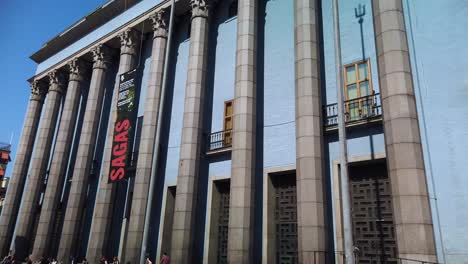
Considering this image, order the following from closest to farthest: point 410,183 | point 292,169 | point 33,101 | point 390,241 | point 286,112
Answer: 1. point 410,183
2. point 390,241
3. point 292,169
4. point 286,112
5. point 33,101

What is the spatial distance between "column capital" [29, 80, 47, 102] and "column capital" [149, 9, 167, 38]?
16723mm

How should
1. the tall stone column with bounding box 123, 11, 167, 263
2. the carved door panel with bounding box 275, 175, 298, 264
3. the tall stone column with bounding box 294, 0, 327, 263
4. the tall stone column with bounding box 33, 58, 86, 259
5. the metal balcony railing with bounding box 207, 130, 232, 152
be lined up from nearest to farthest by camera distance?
the tall stone column with bounding box 294, 0, 327, 263 → the carved door panel with bounding box 275, 175, 298, 264 → the metal balcony railing with bounding box 207, 130, 232, 152 → the tall stone column with bounding box 123, 11, 167, 263 → the tall stone column with bounding box 33, 58, 86, 259

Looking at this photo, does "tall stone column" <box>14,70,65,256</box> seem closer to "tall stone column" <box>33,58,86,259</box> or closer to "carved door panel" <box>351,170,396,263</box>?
"tall stone column" <box>33,58,86,259</box>

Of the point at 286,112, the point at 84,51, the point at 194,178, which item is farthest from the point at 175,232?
the point at 84,51

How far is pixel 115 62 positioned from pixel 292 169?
19.1m

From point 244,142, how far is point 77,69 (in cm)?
1943

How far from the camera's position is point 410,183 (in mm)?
11672

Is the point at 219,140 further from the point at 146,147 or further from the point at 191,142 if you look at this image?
the point at 146,147

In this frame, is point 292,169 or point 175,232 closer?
point 292,169

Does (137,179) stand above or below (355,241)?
above

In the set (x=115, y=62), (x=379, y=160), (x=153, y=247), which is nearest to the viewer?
(x=379, y=160)

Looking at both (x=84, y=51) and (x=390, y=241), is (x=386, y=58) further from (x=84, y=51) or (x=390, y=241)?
(x=84, y=51)

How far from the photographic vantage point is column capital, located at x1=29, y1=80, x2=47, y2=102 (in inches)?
1335

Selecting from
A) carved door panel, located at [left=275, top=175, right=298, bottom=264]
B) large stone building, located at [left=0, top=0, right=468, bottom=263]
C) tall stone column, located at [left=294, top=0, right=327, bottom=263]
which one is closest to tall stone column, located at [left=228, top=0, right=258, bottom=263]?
large stone building, located at [left=0, top=0, right=468, bottom=263]
